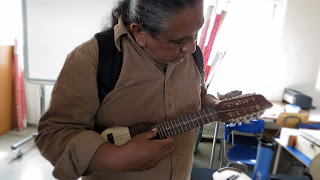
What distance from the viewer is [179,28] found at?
27.9 inches

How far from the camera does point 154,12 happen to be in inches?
27.7

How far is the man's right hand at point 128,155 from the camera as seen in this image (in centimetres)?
69

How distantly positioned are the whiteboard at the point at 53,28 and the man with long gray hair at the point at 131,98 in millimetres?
1671

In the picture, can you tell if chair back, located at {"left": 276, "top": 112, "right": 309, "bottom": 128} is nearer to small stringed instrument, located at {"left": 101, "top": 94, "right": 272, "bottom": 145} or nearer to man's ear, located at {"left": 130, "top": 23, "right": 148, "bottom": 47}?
small stringed instrument, located at {"left": 101, "top": 94, "right": 272, "bottom": 145}

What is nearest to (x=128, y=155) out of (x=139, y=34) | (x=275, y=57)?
(x=139, y=34)

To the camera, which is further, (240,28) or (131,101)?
(240,28)

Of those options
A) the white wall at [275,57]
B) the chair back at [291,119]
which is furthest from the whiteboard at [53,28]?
the chair back at [291,119]

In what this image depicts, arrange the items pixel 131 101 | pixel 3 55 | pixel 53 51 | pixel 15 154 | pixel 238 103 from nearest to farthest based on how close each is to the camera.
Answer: pixel 131 101 → pixel 238 103 → pixel 53 51 → pixel 15 154 → pixel 3 55

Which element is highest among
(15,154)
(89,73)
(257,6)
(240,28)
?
(257,6)

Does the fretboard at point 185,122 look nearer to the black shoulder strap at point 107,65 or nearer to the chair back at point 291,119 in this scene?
the black shoulder strap at point 107,65

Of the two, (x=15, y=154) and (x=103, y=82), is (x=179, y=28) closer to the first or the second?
(x=103, y=82)

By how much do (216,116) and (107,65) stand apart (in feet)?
1.67

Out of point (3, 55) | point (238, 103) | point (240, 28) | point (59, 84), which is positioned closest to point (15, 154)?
point (3, 55)

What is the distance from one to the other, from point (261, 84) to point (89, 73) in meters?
3.24
